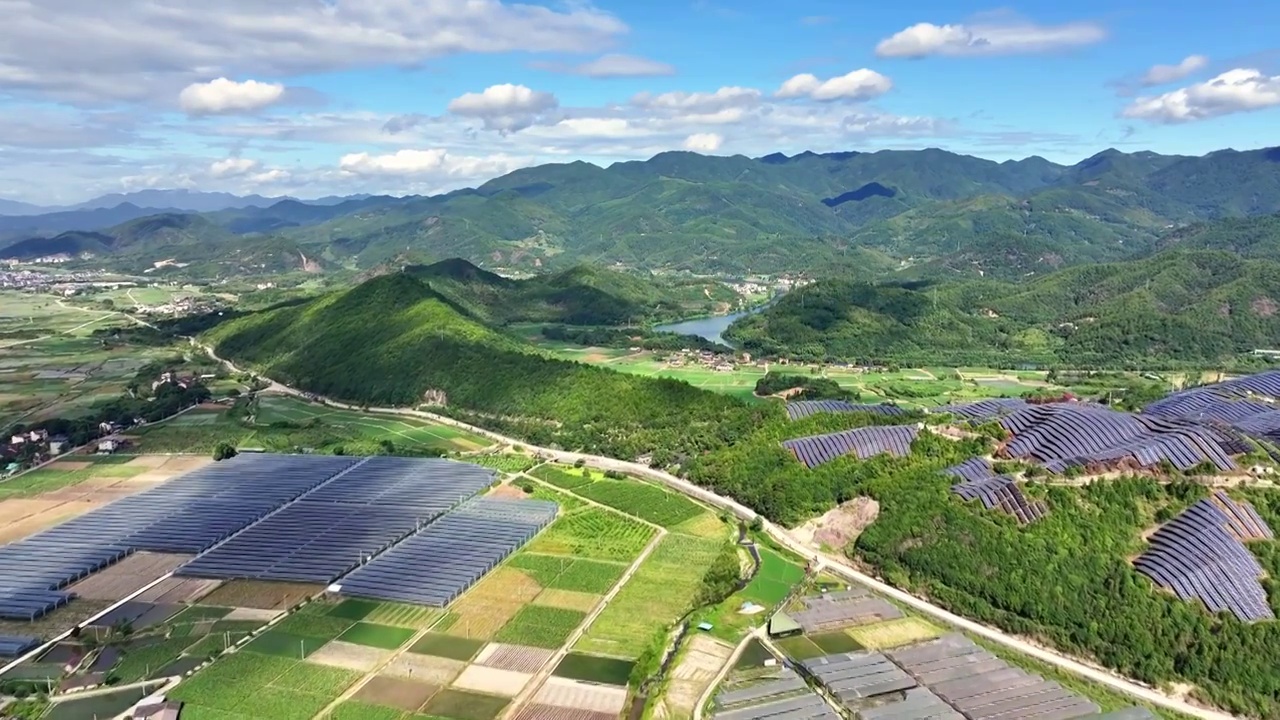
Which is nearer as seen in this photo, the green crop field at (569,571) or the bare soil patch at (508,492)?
the green crop field at (569,571)

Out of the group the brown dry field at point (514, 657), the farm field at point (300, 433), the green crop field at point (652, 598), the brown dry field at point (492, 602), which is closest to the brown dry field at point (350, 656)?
the brown dry field at point (492, 602)

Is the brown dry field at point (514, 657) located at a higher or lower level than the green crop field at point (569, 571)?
lower

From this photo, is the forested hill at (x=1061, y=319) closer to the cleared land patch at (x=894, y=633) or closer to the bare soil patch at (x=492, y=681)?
the cleared land patch at (x=894, y=633)

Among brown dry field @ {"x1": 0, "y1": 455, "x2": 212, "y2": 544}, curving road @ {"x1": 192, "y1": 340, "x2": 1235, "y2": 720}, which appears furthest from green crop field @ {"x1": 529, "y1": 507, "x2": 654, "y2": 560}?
brown dry field @ {"x1": 0, "y1": 455, "x2": 212, "y2": 544}

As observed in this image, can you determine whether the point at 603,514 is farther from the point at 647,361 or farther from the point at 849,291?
the point at 849,291

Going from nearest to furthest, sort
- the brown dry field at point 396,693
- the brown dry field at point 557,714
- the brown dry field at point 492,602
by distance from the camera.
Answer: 1. the brown dry field at point 557,714
2. the brown dry field at point 396,693
3. the brown dry field at point 492,602

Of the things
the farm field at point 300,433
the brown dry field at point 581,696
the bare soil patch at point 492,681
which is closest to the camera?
the brown dry field at point 581,696
